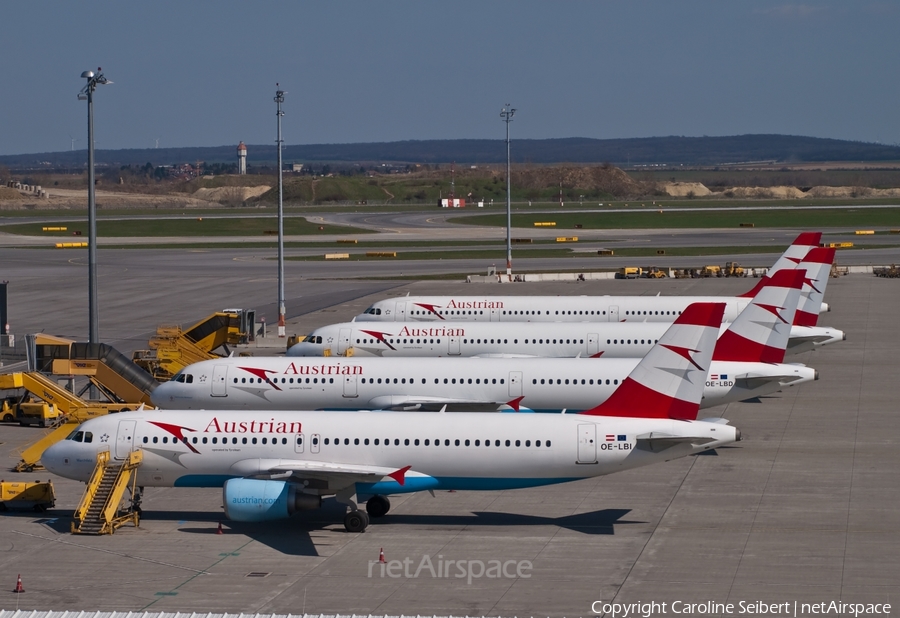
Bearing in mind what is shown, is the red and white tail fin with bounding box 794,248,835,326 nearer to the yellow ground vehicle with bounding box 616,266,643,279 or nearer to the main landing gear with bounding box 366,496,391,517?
the main landing gear with bounding box 366,496,391,517

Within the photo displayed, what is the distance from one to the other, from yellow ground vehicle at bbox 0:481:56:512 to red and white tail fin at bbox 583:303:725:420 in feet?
58.0

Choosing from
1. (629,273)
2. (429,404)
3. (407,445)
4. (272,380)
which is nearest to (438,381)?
(429,404)

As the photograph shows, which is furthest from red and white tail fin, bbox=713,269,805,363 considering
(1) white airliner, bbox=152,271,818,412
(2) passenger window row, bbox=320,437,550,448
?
(2) passenger window row, bbox=320,437,550,448

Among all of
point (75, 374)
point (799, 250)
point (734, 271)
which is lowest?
point (75, 374)

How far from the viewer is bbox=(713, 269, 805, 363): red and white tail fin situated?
48.2 meters

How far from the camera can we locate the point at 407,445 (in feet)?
119

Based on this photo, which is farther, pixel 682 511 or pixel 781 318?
pixel 781 318

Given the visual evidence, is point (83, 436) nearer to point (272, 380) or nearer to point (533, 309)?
point (272, 380)

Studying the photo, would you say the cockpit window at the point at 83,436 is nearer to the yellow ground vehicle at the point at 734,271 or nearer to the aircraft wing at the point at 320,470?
the aircraft wing at the point at 320,470

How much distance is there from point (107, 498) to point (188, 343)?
3112 cm

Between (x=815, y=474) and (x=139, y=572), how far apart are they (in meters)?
23.7

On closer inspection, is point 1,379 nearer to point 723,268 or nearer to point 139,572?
point 139,572

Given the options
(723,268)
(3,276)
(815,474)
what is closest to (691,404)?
(815,474)

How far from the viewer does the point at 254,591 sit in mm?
30219
